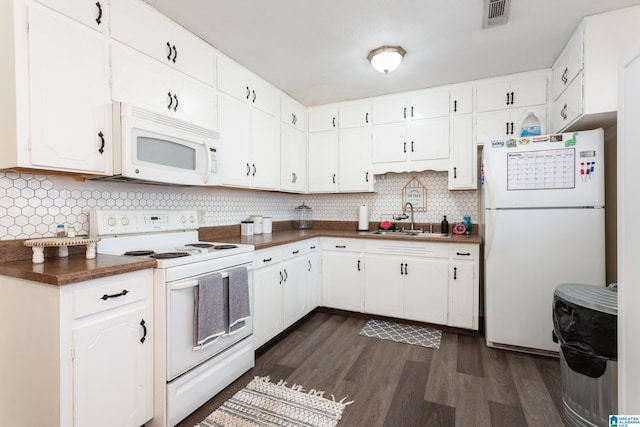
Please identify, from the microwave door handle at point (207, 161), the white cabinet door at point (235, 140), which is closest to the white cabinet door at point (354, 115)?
the white cabinet door at point (235, 140)

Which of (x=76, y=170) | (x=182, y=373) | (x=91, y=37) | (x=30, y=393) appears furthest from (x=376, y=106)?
(x=30, y=393)

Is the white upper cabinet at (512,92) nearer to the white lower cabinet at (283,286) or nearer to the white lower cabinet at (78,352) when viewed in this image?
the white lower cabinet at (283,286)

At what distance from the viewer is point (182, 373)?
1688 mm

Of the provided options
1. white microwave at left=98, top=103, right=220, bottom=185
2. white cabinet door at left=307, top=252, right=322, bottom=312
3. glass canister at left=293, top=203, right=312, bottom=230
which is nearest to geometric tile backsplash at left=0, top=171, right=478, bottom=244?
glass canister at left=293, top=203, right=312, bottom=230

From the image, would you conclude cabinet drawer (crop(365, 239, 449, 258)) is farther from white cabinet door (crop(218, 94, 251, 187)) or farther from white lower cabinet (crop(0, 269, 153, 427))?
white lower cabinet (crop(0, 269, 153, 427))

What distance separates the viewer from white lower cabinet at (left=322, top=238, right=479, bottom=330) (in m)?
2.83

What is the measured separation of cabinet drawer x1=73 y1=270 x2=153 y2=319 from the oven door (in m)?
0.13

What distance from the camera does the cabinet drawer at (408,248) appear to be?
2.90 m

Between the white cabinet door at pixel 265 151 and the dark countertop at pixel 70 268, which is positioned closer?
the dark countertop at pixel 70 268

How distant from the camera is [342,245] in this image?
3.32 metres

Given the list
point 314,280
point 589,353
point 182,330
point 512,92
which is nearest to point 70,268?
point 182,330

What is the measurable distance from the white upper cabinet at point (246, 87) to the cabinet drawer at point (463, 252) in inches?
89.0

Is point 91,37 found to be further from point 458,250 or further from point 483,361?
point 483,361

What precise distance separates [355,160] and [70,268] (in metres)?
2.84
